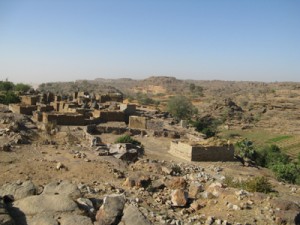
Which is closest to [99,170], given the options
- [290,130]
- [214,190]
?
[214,190]

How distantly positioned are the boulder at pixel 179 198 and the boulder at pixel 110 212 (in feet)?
5.49

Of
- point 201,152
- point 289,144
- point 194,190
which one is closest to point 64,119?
point 201,152

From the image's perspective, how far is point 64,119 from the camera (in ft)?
71.5

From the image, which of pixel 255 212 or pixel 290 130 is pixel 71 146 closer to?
pixel 255 212

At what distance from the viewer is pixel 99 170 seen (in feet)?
36.3

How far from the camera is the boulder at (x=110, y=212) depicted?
6.38m

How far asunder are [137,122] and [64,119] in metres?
5.23

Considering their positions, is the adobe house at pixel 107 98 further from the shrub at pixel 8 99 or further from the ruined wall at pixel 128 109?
the shrub at pixel 8 99

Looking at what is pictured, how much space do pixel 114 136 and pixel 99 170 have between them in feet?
33.2

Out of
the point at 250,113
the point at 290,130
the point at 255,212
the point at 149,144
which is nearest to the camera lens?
the point at 255,212

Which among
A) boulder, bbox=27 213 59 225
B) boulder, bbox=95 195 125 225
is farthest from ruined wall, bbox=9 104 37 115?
boulder, bbox=27 213 59 225

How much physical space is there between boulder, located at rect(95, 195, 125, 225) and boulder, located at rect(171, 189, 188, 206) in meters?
1.67

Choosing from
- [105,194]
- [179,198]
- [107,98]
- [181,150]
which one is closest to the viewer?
[179,198]

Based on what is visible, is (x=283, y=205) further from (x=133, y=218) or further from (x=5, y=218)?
(x=5, y=218)
